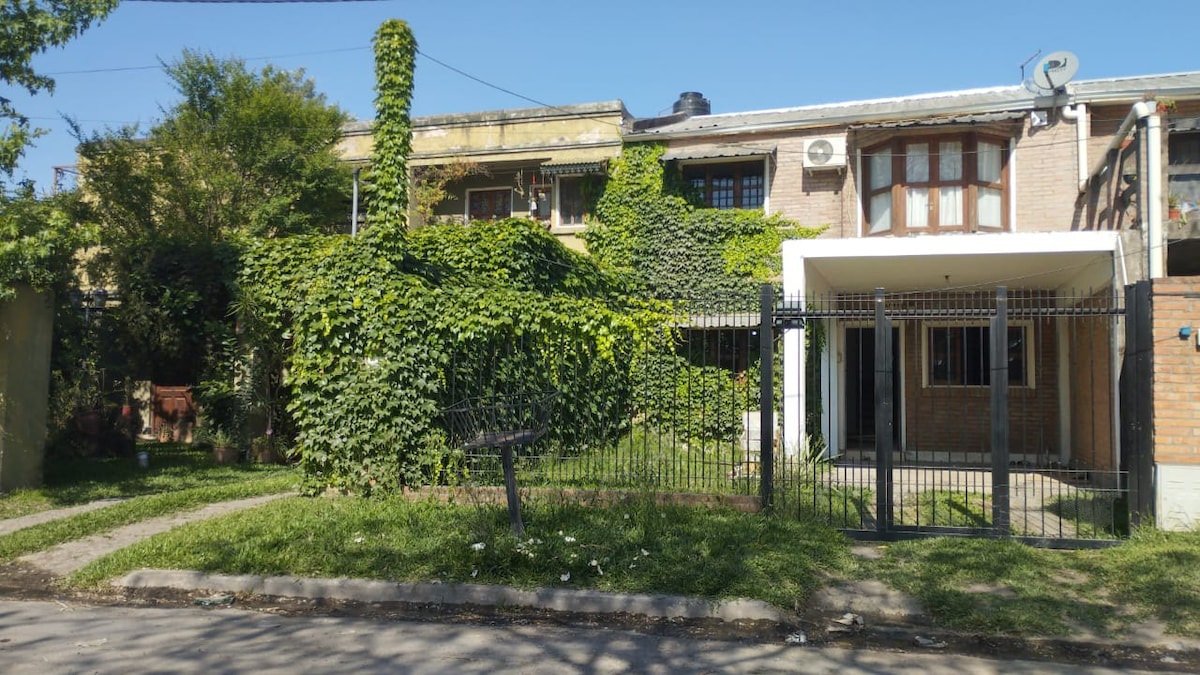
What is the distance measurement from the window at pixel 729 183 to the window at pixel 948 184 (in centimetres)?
263

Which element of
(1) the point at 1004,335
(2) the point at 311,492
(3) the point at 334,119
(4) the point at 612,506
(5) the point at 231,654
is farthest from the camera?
(3) the point at 334,119

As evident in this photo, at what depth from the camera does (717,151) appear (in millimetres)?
16812

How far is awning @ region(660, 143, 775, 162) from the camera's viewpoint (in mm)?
16656

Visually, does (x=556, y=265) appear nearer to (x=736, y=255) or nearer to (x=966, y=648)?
(x=736, y=255)

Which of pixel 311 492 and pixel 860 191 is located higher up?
pixel 860 191

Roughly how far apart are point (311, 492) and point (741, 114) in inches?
476

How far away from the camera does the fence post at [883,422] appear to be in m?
7.68

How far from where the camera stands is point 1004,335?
7.54 m

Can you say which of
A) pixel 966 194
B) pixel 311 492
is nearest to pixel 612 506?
pixel 311 492

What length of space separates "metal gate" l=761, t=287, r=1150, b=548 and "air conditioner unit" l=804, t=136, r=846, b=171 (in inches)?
106

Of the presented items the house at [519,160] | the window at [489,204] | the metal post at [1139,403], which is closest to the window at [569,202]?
the house at [519,160]

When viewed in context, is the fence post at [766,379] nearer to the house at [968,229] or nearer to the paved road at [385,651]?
the paved road at [385,651]

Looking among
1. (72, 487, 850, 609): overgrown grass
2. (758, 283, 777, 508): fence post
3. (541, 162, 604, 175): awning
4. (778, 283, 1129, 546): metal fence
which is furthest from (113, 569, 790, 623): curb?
(541, 162, 604, 175): awning

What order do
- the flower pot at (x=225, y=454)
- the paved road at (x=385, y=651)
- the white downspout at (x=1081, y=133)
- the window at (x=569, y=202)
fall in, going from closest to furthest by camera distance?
1. the paved road at (x=385, y=651)
2. the flower pot at (x=225, y=454)
3. the white downspout at (x=1081, y=133)
4. the window at (x=569, y=202)
